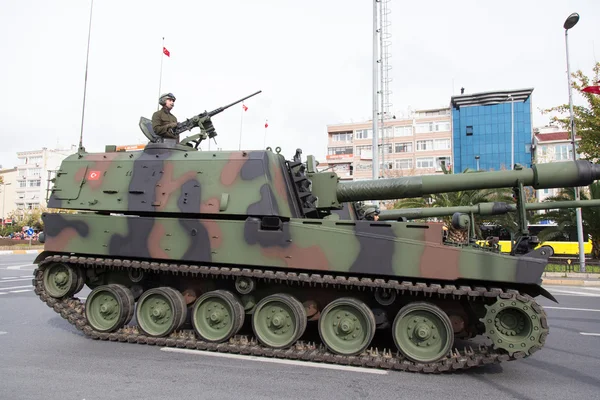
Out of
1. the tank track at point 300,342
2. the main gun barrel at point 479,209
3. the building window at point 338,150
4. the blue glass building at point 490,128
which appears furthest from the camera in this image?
the building window at point 338,150

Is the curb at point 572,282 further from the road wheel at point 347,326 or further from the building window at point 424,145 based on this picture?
the building window at point 424,145

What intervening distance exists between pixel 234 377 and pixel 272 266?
176 cm

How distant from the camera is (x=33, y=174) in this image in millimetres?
83750

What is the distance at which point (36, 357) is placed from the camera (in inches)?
287

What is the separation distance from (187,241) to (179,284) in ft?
3.75

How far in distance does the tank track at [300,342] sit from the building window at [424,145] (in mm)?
57405

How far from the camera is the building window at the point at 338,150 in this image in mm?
67619

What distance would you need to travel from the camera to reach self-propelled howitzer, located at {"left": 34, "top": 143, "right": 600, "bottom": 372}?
6.71 metres

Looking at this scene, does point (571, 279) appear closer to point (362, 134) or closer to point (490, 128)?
point (362, 134)

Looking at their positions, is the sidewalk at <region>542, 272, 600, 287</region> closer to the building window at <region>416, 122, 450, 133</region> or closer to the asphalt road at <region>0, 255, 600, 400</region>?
the asphalt road at <region>0, 255, 600, 400</region>

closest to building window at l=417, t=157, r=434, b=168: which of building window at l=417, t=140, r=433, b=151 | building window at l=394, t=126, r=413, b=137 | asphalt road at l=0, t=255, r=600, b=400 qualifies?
building window at l=417, t=140, r=433, b=151

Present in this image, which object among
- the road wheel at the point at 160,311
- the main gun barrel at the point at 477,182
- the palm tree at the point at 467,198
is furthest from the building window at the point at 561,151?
the road wheel at the point at 160,311

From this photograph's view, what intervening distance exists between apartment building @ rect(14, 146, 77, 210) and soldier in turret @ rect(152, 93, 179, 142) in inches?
3153

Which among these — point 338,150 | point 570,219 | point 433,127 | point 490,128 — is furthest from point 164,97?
point 490,128
